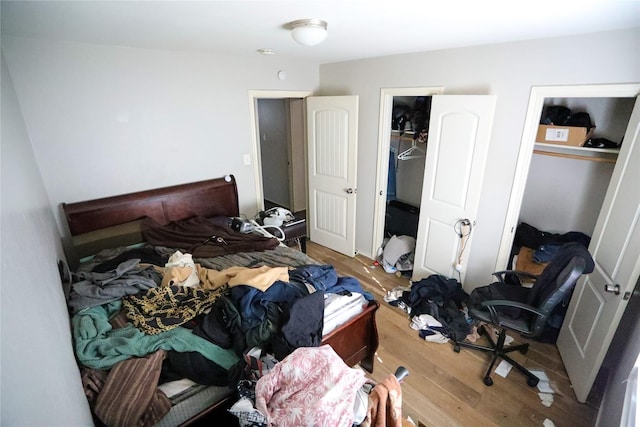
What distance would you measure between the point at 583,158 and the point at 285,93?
2959 millimetres

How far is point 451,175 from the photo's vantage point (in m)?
2.76

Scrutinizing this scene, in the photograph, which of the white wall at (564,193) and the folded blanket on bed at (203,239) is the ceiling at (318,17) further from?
the folded blanket on bed at (203,239)

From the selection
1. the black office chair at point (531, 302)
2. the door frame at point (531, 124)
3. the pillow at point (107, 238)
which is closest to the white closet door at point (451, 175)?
the door frame at point (531, 124)

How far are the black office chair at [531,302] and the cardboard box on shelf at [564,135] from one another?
99 cm

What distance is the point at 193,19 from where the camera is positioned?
170 centimetres

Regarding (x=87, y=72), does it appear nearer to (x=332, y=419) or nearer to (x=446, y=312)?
(x=332, y=419)

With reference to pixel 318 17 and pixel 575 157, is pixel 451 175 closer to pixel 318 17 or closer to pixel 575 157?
pixel 575 157

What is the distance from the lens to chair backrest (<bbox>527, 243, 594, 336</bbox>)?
175cm

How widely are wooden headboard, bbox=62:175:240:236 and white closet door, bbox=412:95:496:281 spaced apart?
2.08 m

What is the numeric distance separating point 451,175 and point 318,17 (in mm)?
1788

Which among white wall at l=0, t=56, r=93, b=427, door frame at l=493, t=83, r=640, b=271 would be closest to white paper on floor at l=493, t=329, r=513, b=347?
door frame at l=493, t=83, r=640, b=271

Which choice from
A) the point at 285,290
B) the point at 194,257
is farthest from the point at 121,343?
the point at 194,257

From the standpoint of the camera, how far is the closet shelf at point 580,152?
A: 241 cm

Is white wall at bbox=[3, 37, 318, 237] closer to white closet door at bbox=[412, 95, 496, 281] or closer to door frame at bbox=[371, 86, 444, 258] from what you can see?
door frame at bbox=[371, 86, 444, 258]
